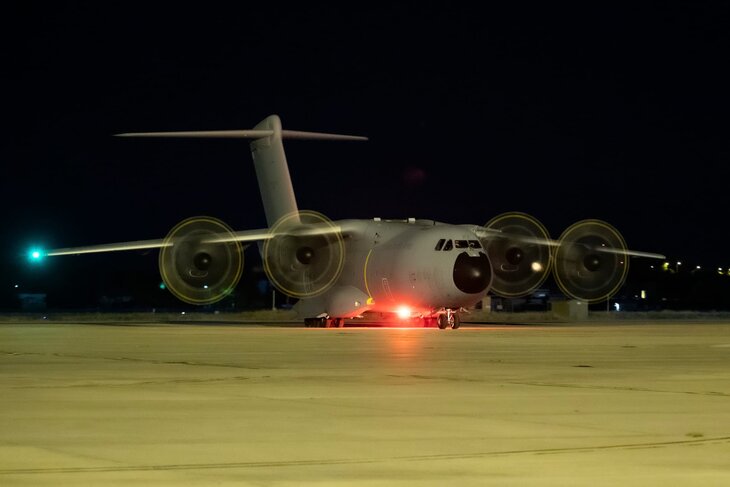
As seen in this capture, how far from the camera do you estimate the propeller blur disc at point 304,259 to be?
147 ft

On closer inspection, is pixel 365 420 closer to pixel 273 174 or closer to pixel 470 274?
pixel 470 274

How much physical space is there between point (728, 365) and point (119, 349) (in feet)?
36.5

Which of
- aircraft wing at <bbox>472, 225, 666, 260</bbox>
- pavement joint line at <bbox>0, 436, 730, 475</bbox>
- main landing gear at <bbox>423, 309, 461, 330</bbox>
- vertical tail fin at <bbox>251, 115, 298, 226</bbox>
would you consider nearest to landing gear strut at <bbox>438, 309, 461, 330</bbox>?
main landing gear at <bbox>423, 309, 461, 330</bbox>

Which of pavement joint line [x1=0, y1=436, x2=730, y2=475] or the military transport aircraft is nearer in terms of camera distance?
pavement joint line [x1=0, y1=436, x2=730, y2=475]

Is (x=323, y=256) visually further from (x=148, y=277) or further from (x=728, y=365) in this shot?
(x=148, y=277)

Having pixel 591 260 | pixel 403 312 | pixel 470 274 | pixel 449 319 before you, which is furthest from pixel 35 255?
pixel 591 260

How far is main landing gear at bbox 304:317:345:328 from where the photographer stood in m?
44.2

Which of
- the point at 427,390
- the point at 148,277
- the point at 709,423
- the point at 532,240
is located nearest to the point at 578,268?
the point at 532,240

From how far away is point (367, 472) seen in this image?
802 centimetres

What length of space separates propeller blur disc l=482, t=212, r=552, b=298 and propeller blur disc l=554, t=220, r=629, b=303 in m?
0.80

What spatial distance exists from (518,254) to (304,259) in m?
7.69

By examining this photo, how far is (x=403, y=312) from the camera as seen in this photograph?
1710 inches

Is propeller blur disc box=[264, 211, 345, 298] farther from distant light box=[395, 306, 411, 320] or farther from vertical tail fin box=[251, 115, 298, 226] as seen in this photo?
vertical tail fin box=[251, 115, 298, 226]

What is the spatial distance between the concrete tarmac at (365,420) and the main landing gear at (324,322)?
23093 millimetres
